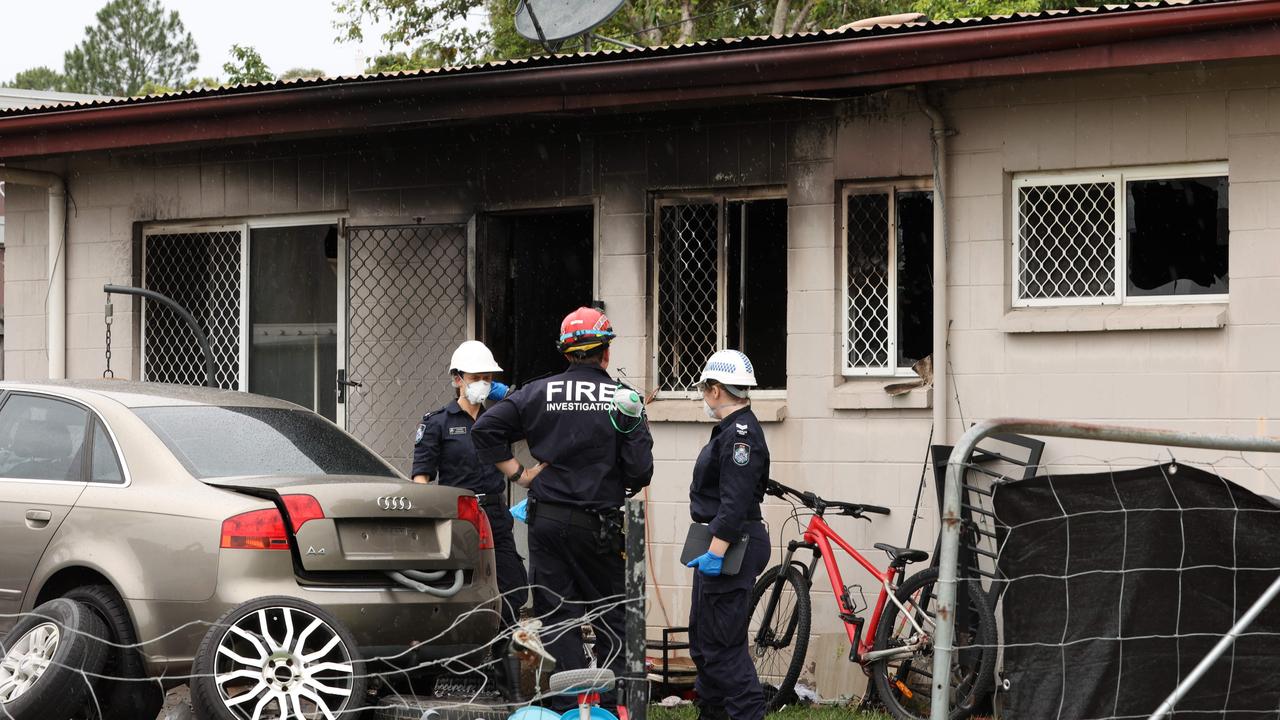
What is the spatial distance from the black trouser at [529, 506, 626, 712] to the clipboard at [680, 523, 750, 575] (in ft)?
1.08

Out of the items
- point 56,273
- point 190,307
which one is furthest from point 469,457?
point 56,273

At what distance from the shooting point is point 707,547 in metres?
7.09

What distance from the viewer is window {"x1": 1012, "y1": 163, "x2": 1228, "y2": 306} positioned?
826cm

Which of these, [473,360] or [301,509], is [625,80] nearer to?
[473,360]

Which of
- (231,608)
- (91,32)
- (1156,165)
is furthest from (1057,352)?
(91,32)

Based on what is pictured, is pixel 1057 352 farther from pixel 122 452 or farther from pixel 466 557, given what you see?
pixel 122 452

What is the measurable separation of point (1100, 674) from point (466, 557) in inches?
106

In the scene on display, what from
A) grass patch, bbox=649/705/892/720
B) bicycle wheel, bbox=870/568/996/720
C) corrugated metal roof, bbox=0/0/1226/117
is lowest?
grass patch, bbox=649/705/892/720

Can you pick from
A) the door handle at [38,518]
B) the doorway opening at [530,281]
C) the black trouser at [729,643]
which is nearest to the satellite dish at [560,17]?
the doorway opening at [530,281]

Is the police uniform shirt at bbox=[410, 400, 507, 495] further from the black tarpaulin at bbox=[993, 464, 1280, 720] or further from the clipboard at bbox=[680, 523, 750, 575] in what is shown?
the black tarpaulin at bbox=[993, 464, 1280, 720]

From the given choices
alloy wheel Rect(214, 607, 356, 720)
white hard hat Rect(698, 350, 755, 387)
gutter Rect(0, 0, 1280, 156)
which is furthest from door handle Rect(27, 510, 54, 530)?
gutter Rect(0, 0, 1280, 156)

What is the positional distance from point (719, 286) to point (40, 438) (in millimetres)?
4129

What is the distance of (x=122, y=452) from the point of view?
6488 mm

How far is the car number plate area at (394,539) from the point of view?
6270 mm
